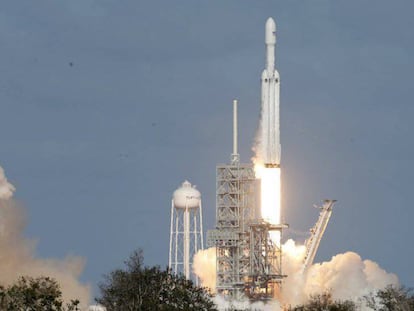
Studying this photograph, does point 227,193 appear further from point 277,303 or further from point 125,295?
point 125,295

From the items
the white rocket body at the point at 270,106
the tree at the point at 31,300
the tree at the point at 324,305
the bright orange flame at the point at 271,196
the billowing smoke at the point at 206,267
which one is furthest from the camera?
the billowing smoke at the point at 206,267

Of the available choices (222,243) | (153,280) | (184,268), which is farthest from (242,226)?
(153,280)

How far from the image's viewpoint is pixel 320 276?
154750 mm

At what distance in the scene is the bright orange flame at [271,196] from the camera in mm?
148625

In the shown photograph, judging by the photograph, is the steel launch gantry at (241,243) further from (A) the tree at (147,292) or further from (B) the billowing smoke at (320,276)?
(A) the tree at (147,292)

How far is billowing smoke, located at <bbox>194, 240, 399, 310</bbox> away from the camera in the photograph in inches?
5930

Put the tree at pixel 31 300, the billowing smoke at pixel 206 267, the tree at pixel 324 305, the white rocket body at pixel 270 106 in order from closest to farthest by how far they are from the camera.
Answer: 1. the tree at pixel 31 300
2. the tree at pixel 324 305
3. the white rocket body at pixel 270 106
4. the billowing smoke at pixel 206 267

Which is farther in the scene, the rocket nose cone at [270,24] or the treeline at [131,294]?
the rocket nose cone at [270,24]

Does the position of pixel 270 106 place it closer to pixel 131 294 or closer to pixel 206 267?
pixel 206 267

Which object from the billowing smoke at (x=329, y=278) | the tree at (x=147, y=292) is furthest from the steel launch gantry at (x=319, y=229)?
the tree at (x=147, y=292)

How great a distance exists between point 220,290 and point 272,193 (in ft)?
34.2

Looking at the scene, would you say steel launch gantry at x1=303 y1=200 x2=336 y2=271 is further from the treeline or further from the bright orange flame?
the treeline

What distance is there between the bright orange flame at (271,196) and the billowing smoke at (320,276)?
3.84 metres

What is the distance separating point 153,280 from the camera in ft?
377
